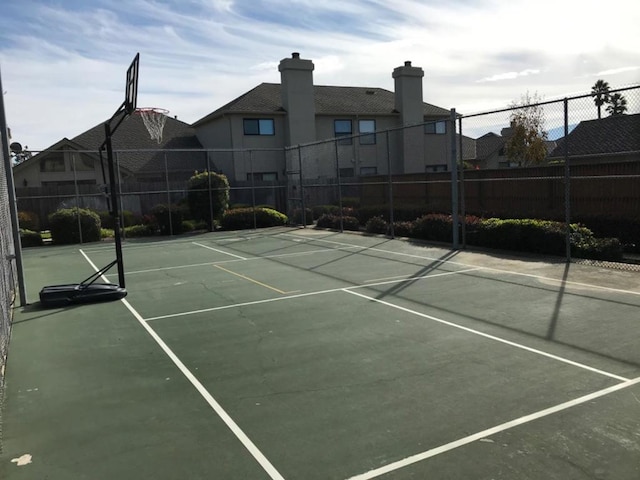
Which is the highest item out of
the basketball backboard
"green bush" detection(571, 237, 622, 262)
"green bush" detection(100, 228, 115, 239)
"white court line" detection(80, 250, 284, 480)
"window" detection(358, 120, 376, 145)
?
"window" detection(358, 120, 376, 145)

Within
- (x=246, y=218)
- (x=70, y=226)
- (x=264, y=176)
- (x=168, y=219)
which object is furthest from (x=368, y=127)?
(x=70, y=226)

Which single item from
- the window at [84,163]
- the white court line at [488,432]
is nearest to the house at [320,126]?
the window at [84,163]

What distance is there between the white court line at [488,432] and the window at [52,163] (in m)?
31.4

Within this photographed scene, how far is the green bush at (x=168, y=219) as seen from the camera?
2211 centimetres

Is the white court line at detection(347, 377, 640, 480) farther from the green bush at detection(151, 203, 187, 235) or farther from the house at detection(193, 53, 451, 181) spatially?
the house at detection(193, 53, 451, 181)

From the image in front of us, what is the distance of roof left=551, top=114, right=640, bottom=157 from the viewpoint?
586 inches

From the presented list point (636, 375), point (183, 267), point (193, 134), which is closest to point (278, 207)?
point (193, 134)

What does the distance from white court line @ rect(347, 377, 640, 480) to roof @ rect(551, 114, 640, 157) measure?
36.1 ft

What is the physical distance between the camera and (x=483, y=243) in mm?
13727

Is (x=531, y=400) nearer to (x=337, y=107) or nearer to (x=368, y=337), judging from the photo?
(x=368, y=337)

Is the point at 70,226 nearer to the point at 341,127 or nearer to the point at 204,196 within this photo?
the point at 204,196

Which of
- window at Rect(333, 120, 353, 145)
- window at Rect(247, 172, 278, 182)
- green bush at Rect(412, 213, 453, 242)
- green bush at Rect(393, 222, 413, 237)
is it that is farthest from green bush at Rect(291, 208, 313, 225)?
window at Rect(333, 120, 353, 145)

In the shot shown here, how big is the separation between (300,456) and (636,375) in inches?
132

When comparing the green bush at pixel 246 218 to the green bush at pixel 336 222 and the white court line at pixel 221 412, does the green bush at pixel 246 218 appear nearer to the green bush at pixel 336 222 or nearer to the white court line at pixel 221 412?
the green bush at pixel 336 222
